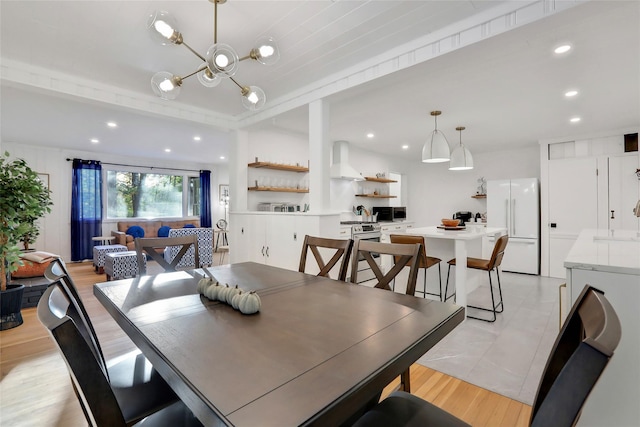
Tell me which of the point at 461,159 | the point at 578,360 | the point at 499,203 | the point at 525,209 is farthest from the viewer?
the point at 499,203

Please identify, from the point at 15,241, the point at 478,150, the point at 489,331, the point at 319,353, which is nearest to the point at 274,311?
the point at 319,353

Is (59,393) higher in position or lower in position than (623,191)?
lower

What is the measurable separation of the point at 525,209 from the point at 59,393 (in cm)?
669

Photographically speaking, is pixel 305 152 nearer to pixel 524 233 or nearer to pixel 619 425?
pixel 524 233

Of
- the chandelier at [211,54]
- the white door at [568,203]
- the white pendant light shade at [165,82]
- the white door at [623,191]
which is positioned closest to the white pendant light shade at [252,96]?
the chandelier at [211,54]

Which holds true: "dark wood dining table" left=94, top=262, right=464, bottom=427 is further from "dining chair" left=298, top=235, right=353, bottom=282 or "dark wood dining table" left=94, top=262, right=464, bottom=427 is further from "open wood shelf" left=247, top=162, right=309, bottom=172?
"open wood shelf" left=247, top=162, right=309, bottom=172

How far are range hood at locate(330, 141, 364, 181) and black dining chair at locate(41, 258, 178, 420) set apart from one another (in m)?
4.42

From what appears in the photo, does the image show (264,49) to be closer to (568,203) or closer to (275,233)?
(275,233)

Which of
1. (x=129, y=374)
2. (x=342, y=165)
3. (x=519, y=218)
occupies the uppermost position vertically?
(x=342, y=165)

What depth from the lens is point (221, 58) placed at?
1.81 metres

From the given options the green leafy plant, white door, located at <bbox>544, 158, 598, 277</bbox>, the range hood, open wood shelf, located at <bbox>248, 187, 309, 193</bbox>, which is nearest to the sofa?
the green leafy plant

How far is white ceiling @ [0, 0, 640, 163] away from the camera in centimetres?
216

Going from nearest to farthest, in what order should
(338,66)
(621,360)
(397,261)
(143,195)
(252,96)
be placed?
(621,360), (397,261), (252,96), (338,66), (143,195)

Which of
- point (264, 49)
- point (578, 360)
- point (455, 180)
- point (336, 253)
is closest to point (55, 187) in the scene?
point (264, 49)
